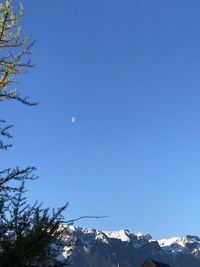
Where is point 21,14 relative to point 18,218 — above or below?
above

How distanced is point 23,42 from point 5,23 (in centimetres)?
52

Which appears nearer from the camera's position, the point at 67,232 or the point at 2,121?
the point at 2,121

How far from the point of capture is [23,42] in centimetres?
1087

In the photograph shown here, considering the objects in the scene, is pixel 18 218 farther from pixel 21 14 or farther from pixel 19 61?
pixel 21 14

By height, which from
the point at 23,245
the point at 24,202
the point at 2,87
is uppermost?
the point at 2,87

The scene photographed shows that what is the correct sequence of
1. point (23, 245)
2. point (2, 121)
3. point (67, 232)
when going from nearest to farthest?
point (23, 245)
point (2, 121)
point (67, 232)

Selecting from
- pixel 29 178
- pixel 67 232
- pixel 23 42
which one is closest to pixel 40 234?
pixel 29 178

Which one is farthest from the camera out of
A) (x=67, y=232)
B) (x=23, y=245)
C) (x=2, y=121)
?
(x=67, y=232)

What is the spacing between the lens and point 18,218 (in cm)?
1100

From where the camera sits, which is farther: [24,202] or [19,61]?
[24,202]

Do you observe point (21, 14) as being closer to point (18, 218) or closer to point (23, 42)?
point (23, 42)

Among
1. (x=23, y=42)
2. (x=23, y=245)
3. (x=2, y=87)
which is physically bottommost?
(x=23, y=245)

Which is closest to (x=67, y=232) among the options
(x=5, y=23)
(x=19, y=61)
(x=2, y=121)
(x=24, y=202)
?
(x=24, y=202)

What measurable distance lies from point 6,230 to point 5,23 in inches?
161
